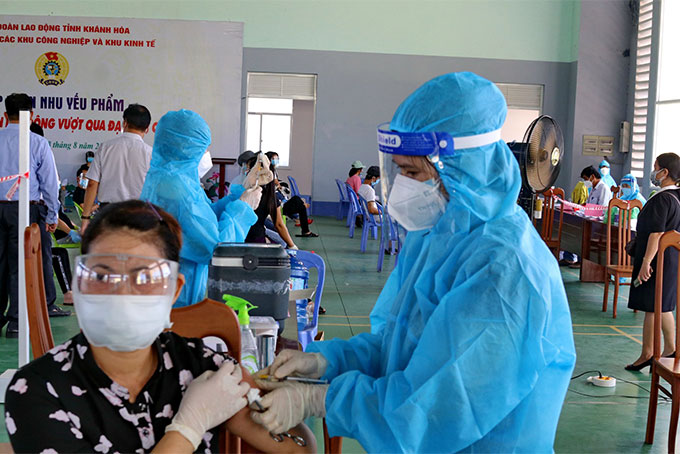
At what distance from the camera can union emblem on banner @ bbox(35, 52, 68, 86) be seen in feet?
37.8

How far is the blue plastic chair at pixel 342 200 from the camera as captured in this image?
1155 cm

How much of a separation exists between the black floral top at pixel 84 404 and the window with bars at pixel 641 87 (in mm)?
11193

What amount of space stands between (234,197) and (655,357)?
6.67 ft

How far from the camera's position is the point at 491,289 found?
121 cm

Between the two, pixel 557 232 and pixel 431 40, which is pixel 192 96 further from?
pixel 557 232

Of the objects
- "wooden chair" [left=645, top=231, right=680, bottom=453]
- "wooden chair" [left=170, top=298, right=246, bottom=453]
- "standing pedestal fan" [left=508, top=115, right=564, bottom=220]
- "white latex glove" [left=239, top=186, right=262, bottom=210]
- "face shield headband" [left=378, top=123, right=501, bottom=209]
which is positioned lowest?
"wooden chair" [left=645, top=231, right=680, bottom=453]

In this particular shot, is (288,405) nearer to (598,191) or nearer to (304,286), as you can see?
(304,286)

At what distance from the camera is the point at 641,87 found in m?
11.6

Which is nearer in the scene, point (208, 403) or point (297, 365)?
point (208, 403)

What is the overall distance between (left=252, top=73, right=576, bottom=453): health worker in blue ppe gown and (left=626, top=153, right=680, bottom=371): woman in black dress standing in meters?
3.10

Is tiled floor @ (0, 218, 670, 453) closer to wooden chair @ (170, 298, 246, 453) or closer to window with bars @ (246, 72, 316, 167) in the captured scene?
wooden chair @ (170, 298, 246, 453)

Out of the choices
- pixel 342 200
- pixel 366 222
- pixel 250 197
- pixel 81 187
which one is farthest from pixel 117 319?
pixel 342 200

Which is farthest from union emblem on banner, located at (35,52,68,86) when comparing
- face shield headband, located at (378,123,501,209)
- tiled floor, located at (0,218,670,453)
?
face shield headband, located at (378,123,501,209)

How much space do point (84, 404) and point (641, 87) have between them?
39.5 feet
